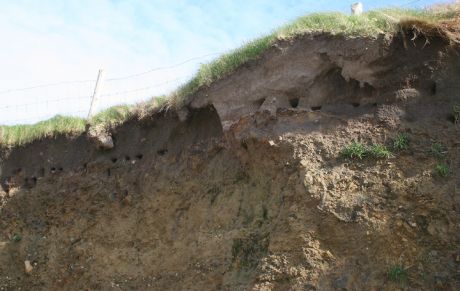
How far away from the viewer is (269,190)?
8.62 metres

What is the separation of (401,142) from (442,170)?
0.65 meters

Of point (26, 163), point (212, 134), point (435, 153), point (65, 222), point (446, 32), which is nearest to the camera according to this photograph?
point (435, 153)

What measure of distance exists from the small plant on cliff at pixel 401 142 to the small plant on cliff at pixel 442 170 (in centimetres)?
49

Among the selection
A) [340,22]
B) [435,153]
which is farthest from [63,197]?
[435,153]

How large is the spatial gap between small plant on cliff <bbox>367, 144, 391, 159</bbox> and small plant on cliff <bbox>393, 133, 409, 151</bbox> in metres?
0.12

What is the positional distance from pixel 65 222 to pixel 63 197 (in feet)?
1.54

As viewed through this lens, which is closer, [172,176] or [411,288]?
[411,288]

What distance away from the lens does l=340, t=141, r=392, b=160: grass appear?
25.9 ft

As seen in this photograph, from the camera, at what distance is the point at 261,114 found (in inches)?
355

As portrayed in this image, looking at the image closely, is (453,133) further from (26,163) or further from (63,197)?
(26,163)

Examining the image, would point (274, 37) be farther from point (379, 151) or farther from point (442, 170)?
point (442, 170)

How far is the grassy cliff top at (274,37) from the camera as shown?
8.77 metres

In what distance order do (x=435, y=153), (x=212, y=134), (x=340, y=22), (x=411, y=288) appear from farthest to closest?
1. (x=212, y=134)
2. (x=340, y=22)
3. (x=435, y=153)
4. (x=411, y=288)

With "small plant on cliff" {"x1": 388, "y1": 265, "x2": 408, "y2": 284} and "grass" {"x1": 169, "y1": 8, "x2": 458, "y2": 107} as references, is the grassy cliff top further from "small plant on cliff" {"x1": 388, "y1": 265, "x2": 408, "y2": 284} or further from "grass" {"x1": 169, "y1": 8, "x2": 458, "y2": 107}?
"small plant on cliff" {"x1": 388, "y1": 265, "x2": 408, "y2": 284}
